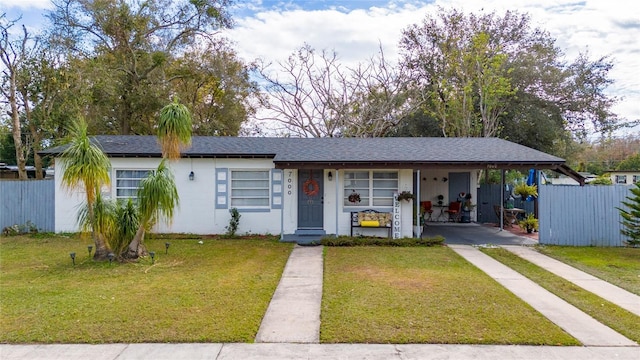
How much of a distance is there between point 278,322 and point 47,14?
2024cm

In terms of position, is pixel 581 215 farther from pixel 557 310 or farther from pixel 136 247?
pixel 136 247

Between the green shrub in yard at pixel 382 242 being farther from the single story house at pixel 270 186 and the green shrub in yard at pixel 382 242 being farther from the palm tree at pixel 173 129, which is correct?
the palm tree at pixel 173 129

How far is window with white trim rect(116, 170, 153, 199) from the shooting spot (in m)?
12.0

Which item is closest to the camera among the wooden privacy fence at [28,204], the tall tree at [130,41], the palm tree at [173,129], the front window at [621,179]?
the palm tree at [173,129]

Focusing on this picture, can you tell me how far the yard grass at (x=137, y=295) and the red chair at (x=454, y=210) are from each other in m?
8.46

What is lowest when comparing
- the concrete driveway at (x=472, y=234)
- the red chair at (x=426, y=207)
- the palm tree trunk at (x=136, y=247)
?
the concrete driveway at (x=472, y=234)

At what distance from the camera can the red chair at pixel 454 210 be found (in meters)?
15.1

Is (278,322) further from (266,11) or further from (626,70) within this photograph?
(626,70)

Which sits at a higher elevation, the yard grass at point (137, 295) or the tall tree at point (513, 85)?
the tall tree at point (513, 85)

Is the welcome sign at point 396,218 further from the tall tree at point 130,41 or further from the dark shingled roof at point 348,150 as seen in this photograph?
the tall tree at point 130,41

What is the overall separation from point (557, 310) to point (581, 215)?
6.52 meters

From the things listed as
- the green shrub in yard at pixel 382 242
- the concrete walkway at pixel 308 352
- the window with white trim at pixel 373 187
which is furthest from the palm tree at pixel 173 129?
the window with white trim at pixel 373 187

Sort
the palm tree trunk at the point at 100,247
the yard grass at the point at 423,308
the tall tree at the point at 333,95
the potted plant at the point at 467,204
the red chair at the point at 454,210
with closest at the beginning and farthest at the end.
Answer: the yard grass at the point at 423,308
the palm tree trunk at the point at 100,247
the potted plant at the point at 467,204
the red chair at the point at 454,210
the tall tree at the point at 333,95

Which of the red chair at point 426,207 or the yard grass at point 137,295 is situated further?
the red chair at point 426,207
